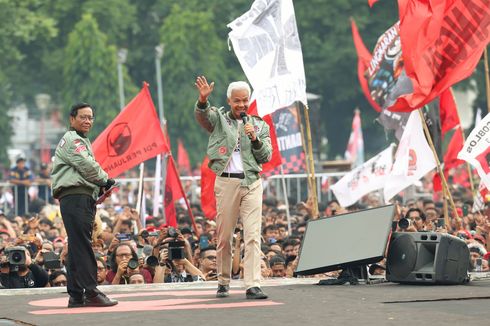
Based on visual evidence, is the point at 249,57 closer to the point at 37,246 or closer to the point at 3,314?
the point at 37,246

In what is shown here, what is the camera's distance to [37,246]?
18609mm

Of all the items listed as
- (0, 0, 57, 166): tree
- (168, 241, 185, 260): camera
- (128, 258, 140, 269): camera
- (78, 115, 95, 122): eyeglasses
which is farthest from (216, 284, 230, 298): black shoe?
(0, 0, 57, 166): tree

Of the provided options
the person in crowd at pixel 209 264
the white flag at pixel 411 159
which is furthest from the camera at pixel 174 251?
the white flag at pixel 411 159

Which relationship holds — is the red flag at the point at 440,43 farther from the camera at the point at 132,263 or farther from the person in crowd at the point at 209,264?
the camera at the point at 132,263

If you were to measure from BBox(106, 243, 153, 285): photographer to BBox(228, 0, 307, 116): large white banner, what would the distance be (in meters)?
4.84

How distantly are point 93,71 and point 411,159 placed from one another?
42.5m

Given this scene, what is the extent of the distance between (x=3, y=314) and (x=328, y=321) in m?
2.57

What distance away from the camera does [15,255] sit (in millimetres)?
14977

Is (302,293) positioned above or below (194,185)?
below

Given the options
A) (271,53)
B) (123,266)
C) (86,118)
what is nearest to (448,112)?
(271,53)

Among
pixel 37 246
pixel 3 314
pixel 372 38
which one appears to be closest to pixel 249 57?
pixel 37 246

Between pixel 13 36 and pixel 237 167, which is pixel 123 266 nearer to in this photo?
pixel 237 167

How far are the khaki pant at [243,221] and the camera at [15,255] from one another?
213 cm

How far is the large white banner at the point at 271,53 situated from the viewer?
69.5ft
